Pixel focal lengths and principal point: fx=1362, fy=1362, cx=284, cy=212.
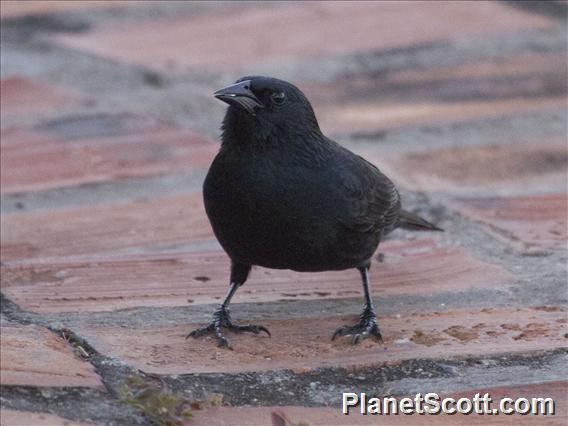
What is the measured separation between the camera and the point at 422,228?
3.46 m

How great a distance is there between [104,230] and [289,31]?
4.70 ft

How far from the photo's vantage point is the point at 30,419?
200 centimetres

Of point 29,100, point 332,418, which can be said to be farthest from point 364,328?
point 29,100

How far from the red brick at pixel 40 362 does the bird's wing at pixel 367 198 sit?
43.3 inches

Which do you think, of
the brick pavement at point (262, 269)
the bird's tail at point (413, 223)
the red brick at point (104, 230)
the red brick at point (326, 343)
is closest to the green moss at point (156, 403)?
the brick pavement at point (262, 269)

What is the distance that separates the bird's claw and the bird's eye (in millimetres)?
660

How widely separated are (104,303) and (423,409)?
77 centimetres

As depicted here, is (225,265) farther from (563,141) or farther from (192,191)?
(563,141)

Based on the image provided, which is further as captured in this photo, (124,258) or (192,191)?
(192,191)

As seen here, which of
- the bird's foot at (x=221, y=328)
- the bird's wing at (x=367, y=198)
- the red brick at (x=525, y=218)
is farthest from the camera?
the bird's wing at (x=367, y=198)

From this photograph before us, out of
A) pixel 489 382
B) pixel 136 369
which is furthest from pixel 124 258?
pixel 489 382

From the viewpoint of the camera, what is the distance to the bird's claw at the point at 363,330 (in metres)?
2.72

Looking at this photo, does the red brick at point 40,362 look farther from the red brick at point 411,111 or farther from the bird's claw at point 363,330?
the red brick at point 411,111

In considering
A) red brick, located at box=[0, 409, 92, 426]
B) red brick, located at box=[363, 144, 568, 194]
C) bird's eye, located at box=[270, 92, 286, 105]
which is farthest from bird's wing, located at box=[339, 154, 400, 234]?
red brick, located at box=[0, 409, 92, 426]
